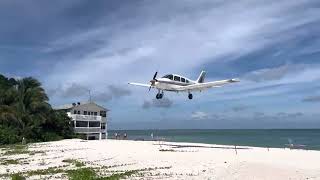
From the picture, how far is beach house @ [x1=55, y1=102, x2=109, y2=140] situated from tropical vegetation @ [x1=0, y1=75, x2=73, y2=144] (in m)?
10.4

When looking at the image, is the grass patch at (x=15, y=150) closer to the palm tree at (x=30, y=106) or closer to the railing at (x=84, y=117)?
the palm tree at (x=30, y=106)

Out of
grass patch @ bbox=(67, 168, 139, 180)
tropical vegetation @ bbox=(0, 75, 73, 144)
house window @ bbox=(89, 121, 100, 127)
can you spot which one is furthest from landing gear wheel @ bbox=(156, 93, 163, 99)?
house window @ bbox=(89, 121, 100, 127)

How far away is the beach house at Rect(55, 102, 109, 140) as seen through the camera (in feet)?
301

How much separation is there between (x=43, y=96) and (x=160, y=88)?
105ft

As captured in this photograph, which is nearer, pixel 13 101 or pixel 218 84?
pixel 218 84

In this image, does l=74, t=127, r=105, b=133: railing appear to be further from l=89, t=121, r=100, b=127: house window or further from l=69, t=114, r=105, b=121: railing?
l=69, t=114, r=105, b=121: railing

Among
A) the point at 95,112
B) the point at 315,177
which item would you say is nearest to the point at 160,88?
the point at 315,177

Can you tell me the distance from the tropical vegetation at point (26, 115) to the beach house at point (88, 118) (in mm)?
10422

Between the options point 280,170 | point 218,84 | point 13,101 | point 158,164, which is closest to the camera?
point 280,170

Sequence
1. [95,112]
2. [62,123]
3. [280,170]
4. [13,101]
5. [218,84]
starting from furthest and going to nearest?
[95,112], [62,123], [13,101], [218,84], [280,170]

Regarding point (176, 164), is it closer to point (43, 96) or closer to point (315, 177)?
point (315, 177)

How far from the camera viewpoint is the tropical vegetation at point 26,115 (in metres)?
68.8

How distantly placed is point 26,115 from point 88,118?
76.6 feet

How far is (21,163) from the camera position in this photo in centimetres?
3581
